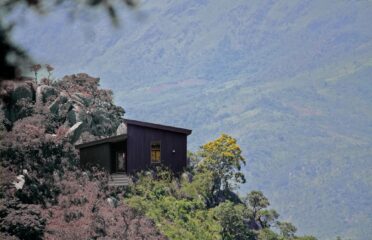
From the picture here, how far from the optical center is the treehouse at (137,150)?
38.3 metres

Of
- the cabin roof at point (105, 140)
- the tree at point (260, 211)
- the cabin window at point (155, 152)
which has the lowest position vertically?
the tree at point (260, 211)

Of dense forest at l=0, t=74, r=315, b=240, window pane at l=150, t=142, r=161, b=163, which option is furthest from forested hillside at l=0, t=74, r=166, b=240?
window pane at l=150, t=142, r=161, b=163

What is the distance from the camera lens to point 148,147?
39.3 m

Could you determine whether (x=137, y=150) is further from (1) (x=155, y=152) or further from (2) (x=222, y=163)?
(2) (x=222, y=163)

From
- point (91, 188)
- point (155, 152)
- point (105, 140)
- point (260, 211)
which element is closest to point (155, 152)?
point (155, 152)

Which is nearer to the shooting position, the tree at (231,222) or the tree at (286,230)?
the tree at (231,222)

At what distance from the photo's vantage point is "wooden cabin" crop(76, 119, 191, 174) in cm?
3828

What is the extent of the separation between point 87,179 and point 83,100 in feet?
18.9

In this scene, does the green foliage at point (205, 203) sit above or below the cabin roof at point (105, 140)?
below

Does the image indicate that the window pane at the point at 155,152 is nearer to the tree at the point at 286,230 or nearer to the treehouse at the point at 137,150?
the treehouse at the point at 137,150

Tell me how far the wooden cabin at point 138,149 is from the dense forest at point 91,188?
0.52 metres

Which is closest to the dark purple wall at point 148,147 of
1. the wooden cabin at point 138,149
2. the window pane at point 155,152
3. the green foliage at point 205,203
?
the wooden cabin at point 138,149

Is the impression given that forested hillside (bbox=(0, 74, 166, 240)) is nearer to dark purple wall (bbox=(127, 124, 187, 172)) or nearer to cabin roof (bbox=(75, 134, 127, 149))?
cabin roof (bbox=(75, 134, 127, 149))

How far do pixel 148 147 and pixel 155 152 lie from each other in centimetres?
38
